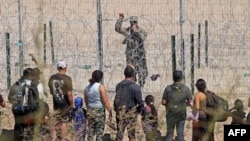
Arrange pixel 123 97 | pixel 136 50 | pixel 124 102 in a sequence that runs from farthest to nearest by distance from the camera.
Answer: pixel 136 50
pixel 123 97
pixel 124 102

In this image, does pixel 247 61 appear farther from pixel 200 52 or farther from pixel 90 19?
pixel 90 19

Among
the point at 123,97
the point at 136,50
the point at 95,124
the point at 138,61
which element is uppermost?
the point at 136,50

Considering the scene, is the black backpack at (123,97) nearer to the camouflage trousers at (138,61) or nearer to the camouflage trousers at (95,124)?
the camouflage trousers at (95,124)

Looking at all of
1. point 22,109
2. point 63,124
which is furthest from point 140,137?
point 22,109

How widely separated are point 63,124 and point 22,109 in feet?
7.69

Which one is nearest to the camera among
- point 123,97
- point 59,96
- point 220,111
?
point 220,111

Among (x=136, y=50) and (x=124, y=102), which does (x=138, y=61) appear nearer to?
(x=136, y=50)

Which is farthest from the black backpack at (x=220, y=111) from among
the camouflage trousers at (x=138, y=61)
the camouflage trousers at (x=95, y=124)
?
the camouflage trousers at (x=138, y=61)

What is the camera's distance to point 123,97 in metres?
8.17

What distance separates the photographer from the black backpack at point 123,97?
803 centimetres

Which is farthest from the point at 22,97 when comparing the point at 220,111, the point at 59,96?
the point at 220,111

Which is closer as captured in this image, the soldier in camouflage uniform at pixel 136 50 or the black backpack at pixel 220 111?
the black backpack at pixel 220 111

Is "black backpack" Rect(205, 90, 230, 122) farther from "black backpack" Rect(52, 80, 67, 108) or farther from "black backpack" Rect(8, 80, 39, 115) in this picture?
"black backpack" Rect(52, 80, 67, 108)

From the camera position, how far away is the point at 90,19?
16.2 meters
